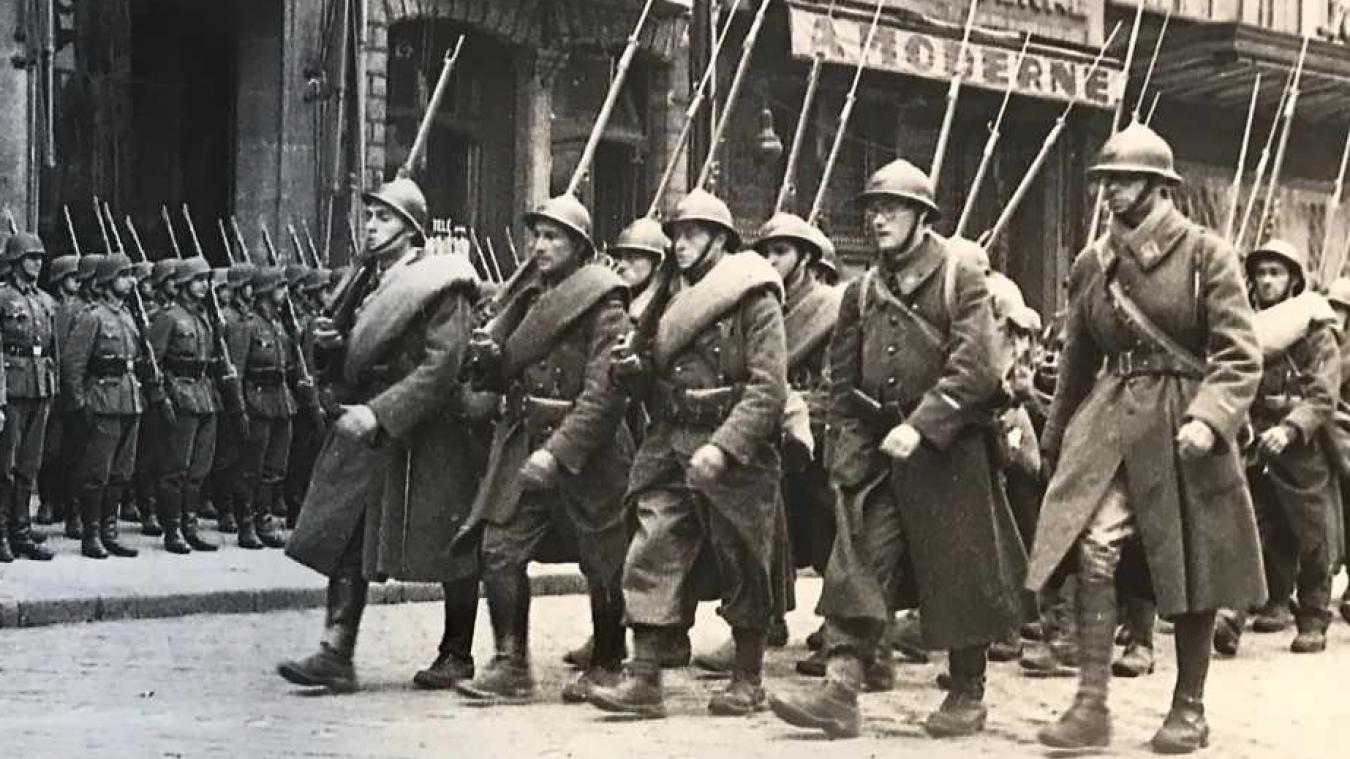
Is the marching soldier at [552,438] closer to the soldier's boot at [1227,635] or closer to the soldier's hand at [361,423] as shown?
the soldier's hand at [361,423]

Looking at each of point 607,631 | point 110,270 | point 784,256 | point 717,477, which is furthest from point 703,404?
point 110,270

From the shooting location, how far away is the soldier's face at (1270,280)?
14188mm

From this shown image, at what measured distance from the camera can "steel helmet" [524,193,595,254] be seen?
36.2 ft

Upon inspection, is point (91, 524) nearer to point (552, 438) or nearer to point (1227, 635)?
point (552, 438)

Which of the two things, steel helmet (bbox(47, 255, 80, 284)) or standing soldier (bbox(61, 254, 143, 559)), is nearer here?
standing soldier (bbox(61, 254, 143, 559))

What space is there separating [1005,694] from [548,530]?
2289mm

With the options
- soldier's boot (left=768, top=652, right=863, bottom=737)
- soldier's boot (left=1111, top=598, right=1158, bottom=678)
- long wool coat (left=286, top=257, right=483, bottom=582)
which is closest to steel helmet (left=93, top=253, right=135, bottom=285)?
long wool coat (left=286, top=257, right=483, bottom=582)

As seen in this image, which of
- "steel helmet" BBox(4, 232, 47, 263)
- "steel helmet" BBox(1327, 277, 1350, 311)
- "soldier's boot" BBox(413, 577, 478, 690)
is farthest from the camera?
"steel helmet" BBox(4, 232, 47, 263)

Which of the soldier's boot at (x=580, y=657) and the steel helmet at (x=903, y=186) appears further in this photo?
the soldier's boot at (x=580, y=657)

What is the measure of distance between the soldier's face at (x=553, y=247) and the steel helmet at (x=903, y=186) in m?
1.40

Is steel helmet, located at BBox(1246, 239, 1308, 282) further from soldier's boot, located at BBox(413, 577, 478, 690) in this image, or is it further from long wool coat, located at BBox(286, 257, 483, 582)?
soldier's boot, located at BBox(413, 577, 478, 690)

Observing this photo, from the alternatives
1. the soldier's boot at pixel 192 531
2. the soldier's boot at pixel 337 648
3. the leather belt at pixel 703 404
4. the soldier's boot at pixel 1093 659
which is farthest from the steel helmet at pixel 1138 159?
the soldier's boot at pixel 192 531

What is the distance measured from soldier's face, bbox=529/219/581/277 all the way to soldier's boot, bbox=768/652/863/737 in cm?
219

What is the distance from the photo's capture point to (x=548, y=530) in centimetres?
1111
